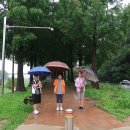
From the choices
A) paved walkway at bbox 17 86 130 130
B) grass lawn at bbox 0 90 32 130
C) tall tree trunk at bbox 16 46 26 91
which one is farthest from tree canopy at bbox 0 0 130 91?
paved walkway at bbox 17 86 130 130

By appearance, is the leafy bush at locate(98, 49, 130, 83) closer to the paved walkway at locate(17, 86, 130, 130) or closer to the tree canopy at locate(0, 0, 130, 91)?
the tree canopy at locate(0, 0, 130, 91)

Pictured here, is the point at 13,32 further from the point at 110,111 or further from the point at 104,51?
the point at 110,111

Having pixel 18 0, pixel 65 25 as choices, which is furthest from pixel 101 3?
pixel 18 0

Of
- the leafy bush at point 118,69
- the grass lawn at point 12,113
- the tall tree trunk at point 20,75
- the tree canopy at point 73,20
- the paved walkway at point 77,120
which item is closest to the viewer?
the paved walkway at point 77,120

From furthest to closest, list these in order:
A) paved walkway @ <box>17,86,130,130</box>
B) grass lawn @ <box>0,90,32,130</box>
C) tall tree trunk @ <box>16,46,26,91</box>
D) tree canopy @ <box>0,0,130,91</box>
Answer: tall tree trunk @ <box>16,46,26,91</box> → tree canopy @ <box>0,0,130,91</box> → grass lawn @ <box>0,90,32,130</box> → paved walkway @ <box>17,86,130,130</box>

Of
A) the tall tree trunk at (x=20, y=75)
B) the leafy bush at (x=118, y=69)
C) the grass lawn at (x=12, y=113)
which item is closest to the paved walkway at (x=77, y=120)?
the grass lawn at (x=12, y=113)

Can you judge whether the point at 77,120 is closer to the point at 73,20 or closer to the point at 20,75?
the point at 73,20

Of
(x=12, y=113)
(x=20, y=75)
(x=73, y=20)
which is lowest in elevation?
(x=12, y=113)

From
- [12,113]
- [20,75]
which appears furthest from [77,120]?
[20,75]

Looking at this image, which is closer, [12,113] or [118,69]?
[12,113]

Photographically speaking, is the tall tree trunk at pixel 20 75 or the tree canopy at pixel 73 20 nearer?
the tree canopy at pixel 73 20

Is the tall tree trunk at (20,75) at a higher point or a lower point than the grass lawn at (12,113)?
higher

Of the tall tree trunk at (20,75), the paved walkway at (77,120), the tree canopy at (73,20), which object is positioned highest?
the tree canopy at (73,20)

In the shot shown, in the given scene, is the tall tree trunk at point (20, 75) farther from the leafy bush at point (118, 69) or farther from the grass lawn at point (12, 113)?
the leafy bush at point (118, 69)
